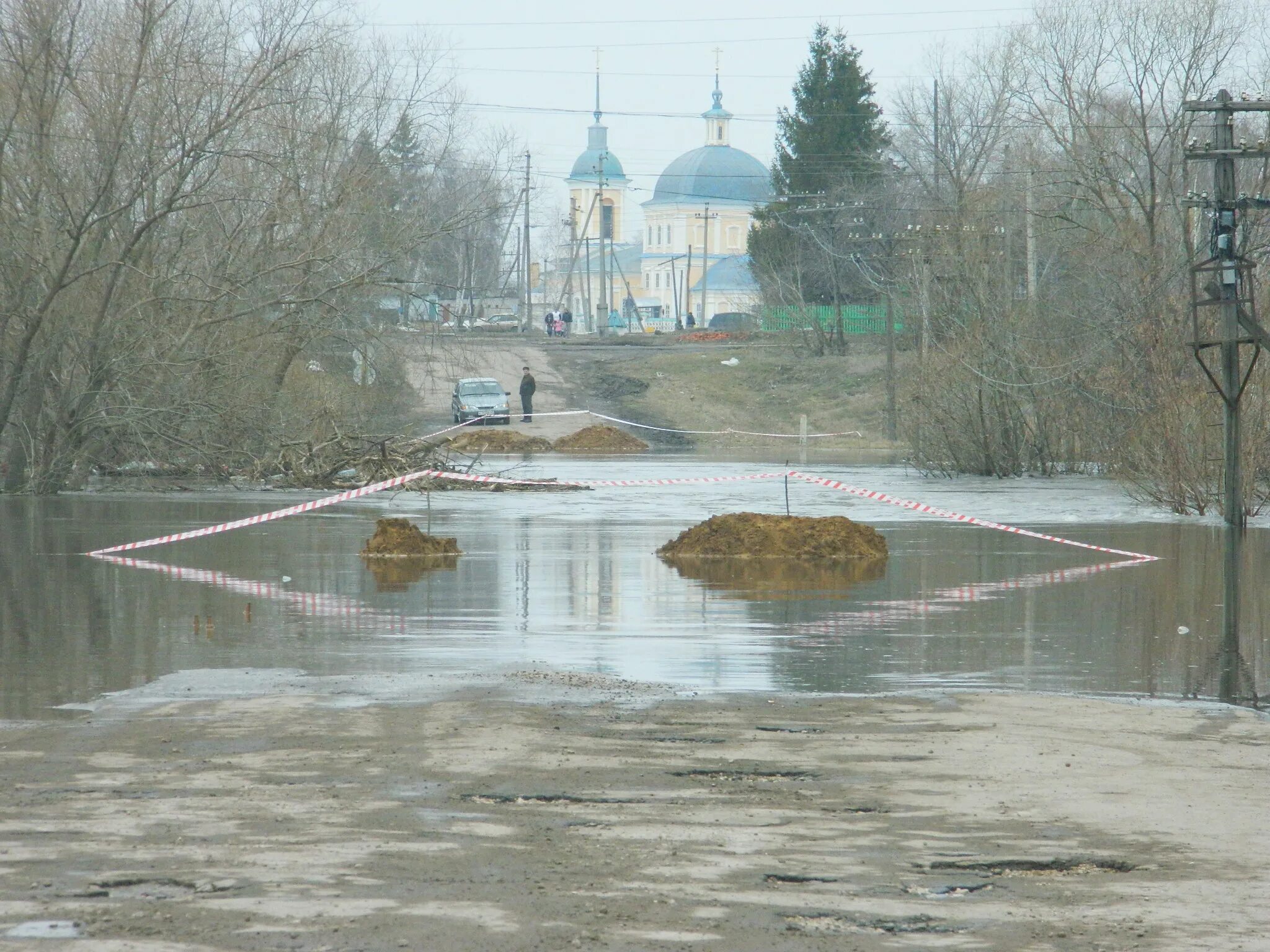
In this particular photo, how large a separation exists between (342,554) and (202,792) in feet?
38.7

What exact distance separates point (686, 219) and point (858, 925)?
155 m

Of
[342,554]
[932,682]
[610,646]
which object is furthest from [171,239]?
[932,682]

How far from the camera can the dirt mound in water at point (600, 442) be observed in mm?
53281

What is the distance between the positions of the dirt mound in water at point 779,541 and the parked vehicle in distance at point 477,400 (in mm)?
39205

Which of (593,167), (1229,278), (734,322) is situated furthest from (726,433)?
(593,167)

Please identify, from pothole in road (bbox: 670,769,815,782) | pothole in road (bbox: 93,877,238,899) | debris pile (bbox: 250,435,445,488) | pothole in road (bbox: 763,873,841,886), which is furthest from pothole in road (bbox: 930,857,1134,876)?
debris pile (bbox: 250,435,445,488)

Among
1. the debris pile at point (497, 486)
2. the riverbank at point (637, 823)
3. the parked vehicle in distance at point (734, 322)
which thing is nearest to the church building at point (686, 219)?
the parked vehicle in distance at point (734, 322)

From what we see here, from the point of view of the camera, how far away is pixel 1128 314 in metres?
35.1

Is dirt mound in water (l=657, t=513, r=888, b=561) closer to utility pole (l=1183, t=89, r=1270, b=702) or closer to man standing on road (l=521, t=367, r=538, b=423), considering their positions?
utility pole (l=1183, t=89, r=1270, b=702)

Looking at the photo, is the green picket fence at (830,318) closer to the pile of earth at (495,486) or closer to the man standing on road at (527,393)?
the man standing on road at (527,393)

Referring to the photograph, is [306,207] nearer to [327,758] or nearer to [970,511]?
[970,511]

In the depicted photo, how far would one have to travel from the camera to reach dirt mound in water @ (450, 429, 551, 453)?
2000 inches

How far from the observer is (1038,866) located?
19.2 ft

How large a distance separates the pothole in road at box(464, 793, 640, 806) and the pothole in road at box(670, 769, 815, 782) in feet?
1.84
